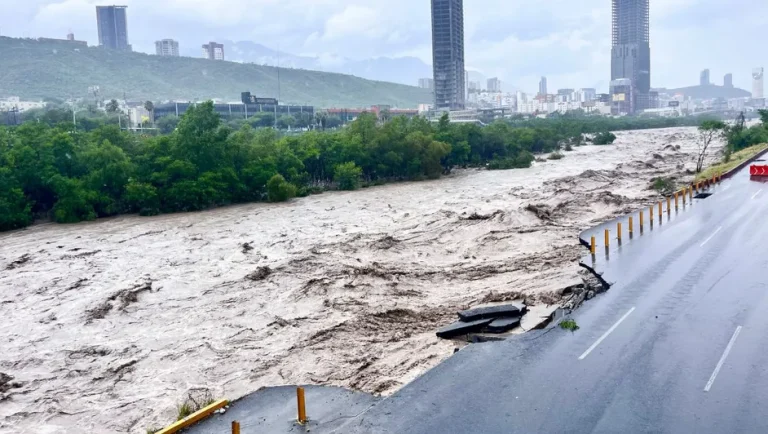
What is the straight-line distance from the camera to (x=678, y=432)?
10.6 m

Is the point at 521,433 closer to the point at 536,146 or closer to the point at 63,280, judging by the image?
the point at 63,280

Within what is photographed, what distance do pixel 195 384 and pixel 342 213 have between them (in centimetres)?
2865

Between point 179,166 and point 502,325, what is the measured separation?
3649cm

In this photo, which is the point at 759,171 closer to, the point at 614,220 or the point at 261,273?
the point at 614,220

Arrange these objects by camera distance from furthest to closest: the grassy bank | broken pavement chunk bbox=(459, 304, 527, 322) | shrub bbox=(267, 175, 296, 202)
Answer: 1. shrub bbox=(267, 175, 296, 202)
2. the grassy bank
3. broken pavement chunk bbox=(459, 304, 527, 322)

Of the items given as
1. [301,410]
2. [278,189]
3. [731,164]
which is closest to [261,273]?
[301,410]

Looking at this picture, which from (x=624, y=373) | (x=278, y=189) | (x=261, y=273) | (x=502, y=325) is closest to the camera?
(x=624, y=373)

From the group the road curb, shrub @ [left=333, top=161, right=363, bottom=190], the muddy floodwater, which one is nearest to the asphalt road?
the muddy floodwater

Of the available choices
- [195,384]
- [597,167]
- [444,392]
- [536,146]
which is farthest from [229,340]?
[536,146]

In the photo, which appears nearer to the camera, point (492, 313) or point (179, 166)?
point (492, 313)

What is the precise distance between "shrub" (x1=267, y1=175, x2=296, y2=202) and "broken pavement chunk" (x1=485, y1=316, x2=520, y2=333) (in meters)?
36.9

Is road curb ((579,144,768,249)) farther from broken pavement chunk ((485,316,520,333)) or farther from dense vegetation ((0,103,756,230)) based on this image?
dense vegetation ((0,103,756,230))

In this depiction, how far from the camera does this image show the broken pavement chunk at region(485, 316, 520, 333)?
15.9m

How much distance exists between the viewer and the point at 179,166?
4775 centimetres
